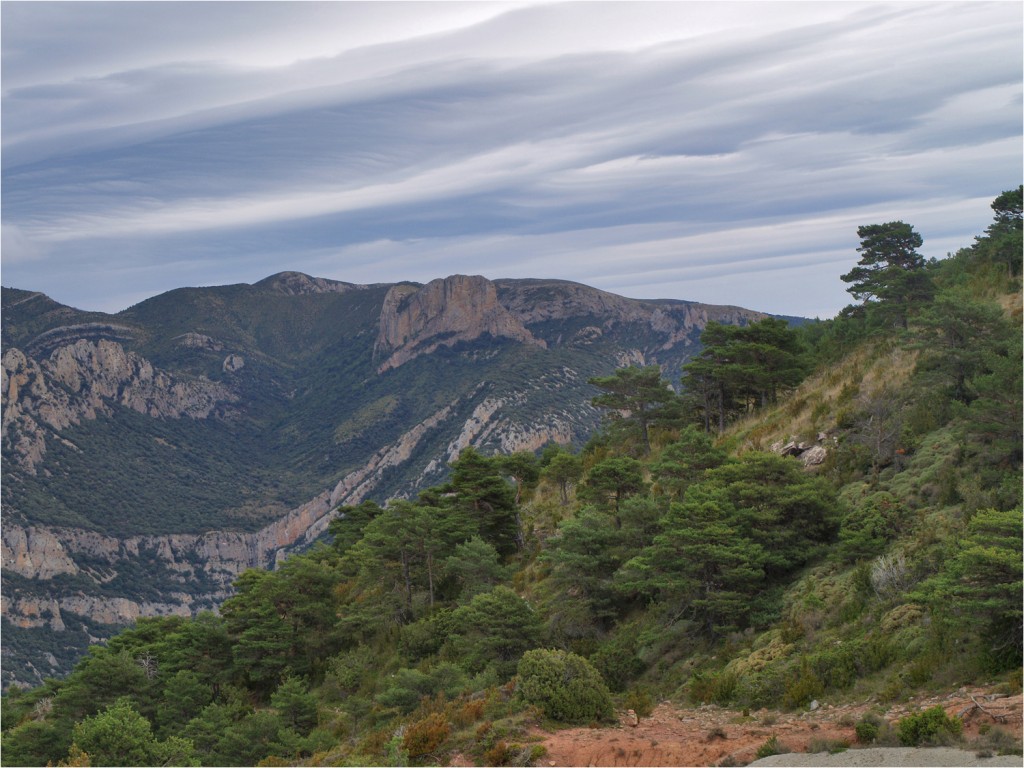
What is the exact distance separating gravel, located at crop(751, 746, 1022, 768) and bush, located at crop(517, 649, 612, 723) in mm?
3941

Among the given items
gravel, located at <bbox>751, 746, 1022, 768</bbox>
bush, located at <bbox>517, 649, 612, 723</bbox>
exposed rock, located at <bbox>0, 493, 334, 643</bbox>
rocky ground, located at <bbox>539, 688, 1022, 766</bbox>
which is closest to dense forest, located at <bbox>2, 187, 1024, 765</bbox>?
bush, located at <bbox>517, 649, 612, 723</bbox>

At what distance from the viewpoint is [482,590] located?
74.9ft

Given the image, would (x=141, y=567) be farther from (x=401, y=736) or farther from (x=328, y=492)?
(x=401, y=736)

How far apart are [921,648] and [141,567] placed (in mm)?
153375

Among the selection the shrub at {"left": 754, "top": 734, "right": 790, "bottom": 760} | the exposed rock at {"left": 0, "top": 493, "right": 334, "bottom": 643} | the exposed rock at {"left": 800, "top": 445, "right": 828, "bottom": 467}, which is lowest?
the exposed rock at {"left": 0, "top": 493, "right": 334, "bottom": 643}

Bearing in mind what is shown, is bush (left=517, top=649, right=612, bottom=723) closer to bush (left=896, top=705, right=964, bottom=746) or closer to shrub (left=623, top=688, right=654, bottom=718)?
shrub (left=623, top=688, right=654, bottom=718)

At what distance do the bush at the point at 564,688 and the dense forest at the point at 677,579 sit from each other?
0.13 feet

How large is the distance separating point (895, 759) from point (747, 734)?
2.42m

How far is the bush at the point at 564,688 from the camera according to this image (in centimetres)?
1272

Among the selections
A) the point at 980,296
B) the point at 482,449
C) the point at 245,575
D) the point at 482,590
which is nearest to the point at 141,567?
the point at 482,449

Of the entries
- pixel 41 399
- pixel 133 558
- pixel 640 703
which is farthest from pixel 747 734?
pixel 41 399

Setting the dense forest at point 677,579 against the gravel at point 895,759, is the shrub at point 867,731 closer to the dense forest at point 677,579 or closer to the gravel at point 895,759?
the gravel at point 895,759

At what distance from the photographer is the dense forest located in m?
12.2

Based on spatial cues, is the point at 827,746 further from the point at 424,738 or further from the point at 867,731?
the point at 424,738
